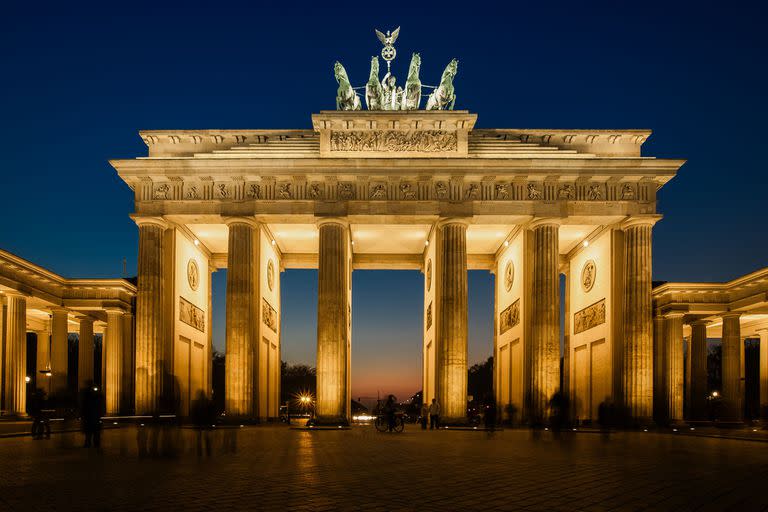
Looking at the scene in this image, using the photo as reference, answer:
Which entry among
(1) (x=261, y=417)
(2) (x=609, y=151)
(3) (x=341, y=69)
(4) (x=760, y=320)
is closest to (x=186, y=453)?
(1) (x=261, y=417)

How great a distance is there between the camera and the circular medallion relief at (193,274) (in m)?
38.0

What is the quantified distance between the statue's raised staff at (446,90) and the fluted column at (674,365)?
2043 centimetres

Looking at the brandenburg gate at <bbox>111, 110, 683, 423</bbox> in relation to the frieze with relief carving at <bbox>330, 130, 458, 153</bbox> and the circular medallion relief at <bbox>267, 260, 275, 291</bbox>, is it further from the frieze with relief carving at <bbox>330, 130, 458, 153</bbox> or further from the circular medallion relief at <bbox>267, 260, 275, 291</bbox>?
the circular medallion relief at <bbox>267, 260, 275, 291</bbox>

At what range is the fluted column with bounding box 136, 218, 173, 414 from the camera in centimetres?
3216

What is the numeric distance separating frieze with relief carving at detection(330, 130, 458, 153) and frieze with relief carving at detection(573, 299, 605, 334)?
12133 millimetres

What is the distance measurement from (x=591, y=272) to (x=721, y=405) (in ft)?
46.7

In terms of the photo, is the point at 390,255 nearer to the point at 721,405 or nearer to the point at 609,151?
the point at 609,151

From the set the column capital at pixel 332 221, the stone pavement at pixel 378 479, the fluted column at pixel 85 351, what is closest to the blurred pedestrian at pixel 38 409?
the stone pavement at pixel 378 479

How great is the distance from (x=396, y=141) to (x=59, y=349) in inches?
1043

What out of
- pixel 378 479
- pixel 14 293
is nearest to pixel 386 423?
pixel 378 479

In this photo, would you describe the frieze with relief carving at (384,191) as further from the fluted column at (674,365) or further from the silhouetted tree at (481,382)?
the silhouetted tree at (481,382)

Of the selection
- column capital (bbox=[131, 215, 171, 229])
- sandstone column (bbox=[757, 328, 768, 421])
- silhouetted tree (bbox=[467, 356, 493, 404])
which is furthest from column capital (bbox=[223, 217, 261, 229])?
silhouetted tree (bbox=[467, 356, 493, 404])

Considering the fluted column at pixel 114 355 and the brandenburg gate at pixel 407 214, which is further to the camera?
the fluted column at pixel 114 355

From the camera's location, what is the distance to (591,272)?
38.2 metres
